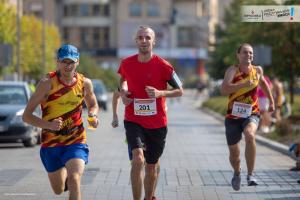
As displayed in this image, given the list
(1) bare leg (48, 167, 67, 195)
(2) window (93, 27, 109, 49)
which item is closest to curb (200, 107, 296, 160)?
(1) bare leg (48, 167, 67, 195)

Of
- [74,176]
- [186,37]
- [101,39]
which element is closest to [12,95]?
[74,176]

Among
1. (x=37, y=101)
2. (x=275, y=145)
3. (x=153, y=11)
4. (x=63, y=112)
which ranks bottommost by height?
(x=153, y=11)

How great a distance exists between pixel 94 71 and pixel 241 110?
73337 millimetres

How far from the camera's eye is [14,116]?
2194cm

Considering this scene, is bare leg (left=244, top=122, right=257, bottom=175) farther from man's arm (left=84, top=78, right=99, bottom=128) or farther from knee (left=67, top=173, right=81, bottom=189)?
knee (left=67, top=173, right=81, bottom=189)

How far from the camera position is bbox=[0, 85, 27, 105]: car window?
2286 centimetres

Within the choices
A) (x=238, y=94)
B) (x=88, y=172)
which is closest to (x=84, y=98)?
(x=238, y=94)

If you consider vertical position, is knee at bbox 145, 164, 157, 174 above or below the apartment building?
above

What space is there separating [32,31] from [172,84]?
53646 mm

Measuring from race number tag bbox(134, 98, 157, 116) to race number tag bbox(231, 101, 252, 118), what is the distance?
8.59 feet

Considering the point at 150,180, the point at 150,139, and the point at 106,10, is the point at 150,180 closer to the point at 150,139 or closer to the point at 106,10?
the point at 150,139

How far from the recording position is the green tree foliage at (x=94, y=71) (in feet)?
267

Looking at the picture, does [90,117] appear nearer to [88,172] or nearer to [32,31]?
[88,172]

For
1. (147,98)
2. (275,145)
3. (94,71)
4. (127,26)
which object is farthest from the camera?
(127,26)
